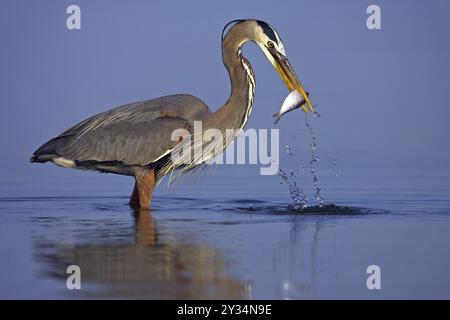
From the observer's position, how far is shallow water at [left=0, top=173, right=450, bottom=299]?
613 cm

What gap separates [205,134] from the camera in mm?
11000

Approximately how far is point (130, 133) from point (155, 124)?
38 cm

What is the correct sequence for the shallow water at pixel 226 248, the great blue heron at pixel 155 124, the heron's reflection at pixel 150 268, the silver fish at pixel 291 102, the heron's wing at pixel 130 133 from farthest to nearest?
the heron's wing at pixel 130 133 → the great blue heron at pixel 155 124 → the silver fish at pixel 291 102 → the shallow water at pixel 226 248 → the heron's reflection at pixel 150 268

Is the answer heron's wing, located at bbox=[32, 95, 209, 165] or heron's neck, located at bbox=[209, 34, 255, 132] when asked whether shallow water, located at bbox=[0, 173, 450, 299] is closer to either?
heron's wing, located at bbox=[32, 95, 209, 165]

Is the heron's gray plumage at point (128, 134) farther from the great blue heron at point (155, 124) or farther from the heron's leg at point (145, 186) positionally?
the heron's leg at point (145, 186)

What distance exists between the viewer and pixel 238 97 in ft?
36.2

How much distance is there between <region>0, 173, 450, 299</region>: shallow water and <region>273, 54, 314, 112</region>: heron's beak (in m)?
1.32

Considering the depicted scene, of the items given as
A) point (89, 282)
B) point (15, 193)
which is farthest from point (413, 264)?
point (15, 193)

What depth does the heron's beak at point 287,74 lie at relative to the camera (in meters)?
10.7

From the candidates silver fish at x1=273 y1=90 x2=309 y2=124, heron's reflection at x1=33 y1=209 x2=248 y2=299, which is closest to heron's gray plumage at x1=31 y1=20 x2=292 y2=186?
silver fish at x1=273 y1=90 x2=309 y2=124

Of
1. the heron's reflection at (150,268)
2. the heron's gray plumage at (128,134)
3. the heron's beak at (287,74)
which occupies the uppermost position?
the heron's beak at (287,74)

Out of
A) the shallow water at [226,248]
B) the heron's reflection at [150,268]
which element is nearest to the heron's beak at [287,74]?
the shallow water at [226,248]

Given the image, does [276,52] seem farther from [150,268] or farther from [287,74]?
[150,268]

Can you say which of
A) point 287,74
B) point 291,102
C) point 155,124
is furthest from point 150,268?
point 155,124
